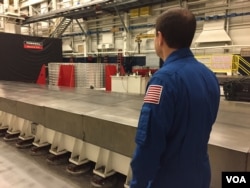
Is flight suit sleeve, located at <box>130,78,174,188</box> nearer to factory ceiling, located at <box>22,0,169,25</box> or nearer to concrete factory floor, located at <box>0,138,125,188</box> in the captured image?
concrete factory floor, located at <box>0,138,125,188</box>

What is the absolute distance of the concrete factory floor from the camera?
2225mm

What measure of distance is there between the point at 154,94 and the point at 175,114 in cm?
11

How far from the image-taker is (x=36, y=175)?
7.88 ft

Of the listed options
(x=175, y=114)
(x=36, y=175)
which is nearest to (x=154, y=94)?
(x=175, y=114)

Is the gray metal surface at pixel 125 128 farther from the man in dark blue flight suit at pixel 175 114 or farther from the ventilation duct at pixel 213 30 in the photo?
the ventilation duct at pixel 213 30

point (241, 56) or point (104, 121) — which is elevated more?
point (241, 56)

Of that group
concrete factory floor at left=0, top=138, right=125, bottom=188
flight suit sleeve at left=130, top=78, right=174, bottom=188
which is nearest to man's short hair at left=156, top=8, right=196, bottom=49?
flight suit sleeve at left=130, top=78, right=174, bottom=188

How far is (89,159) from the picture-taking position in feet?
7.93

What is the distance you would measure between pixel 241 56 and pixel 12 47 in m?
6.56

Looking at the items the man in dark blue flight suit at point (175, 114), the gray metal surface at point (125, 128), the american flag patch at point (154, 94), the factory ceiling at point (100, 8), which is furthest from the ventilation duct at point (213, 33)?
the american flag patch at point (154, 94)

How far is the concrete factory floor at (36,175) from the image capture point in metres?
2.22

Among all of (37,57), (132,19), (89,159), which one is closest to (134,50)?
(132,19)

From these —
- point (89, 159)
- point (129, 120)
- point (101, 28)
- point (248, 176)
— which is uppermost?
point (101, 28)

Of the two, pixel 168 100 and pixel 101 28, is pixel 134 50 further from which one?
pixel 168 100
